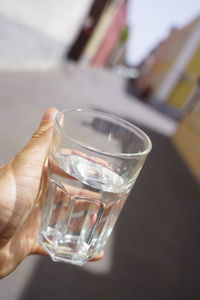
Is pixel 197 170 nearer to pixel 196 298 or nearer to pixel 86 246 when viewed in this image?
pixel 196 298

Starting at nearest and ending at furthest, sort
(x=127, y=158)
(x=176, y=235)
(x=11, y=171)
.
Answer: (x=127, y=158), (x=11, y=171), (x=176, y=235)

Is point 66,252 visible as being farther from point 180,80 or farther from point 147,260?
point 180,80

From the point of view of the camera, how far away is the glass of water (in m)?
0.57

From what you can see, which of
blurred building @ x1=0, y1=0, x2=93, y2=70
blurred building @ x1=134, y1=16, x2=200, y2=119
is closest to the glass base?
blurred building @ x1=0, y1=0, x2=93, y2=70

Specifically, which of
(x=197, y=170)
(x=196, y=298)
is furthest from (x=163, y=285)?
(x=197, y=170)

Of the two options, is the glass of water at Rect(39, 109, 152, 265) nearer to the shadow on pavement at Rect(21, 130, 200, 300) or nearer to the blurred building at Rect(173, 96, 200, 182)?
the shadow on pavement at Rect(21, 130, 200, 300)

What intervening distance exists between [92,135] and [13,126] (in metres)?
1.77

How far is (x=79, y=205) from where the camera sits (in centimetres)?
62

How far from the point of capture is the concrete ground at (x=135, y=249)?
124cm

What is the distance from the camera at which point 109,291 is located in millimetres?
1311

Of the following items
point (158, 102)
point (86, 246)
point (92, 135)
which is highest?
point (92, 135)

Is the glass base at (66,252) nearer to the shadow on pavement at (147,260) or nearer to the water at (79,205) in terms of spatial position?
the water at (79,205)

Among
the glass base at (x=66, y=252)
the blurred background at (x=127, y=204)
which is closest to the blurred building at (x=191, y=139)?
the blurred background at (x=127, y=204)

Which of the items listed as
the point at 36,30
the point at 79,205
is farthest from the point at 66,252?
the point at 36,30
